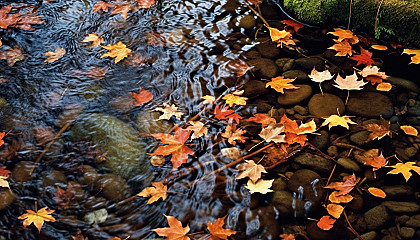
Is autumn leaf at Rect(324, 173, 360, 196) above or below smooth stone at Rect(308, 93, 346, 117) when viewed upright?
below

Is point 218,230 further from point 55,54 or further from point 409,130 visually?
point 55,54

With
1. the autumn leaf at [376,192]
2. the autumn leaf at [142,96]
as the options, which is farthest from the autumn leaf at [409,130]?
the autumn leaf at [142,96]

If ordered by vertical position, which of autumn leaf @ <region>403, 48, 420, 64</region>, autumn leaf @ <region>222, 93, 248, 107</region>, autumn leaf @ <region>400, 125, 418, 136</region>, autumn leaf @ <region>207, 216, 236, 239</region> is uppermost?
autumn leaf @ <region>403, 48, 420, 64</region>

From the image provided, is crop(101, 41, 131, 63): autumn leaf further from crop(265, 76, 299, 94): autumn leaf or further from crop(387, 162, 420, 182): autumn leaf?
crop(387, 162, 420, 182): autumn leaf

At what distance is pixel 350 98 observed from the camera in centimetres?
364

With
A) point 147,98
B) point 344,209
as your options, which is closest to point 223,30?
point 147,98

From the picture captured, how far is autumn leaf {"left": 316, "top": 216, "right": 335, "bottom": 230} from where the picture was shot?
2694mm

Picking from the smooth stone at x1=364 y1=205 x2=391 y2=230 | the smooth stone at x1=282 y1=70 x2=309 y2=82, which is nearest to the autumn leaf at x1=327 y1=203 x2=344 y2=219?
the smooth stone at x1=364 y1=205 x2=391 y2=230

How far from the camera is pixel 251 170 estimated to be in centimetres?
308

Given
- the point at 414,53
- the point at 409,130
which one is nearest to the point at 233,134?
the point at 409,130

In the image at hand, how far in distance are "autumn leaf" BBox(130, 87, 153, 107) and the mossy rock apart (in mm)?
2275

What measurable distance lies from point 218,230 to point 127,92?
187 centimetres

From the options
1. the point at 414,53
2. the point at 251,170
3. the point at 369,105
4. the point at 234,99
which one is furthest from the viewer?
the point at 414,53

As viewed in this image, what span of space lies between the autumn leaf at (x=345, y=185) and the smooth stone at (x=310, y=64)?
1.41 m
